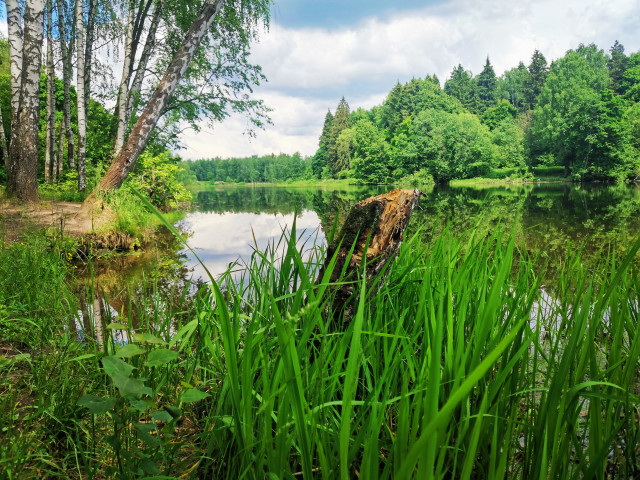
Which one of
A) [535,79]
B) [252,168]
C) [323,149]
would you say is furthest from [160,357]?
[252,168]

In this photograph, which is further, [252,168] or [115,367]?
[252,168]

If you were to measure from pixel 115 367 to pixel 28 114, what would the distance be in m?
7.82

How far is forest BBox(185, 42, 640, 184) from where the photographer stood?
1447 inches

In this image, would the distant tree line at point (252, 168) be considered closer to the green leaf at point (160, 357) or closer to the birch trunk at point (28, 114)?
the birch trunk at point (28, 114)

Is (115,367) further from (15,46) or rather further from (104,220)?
(15,46)

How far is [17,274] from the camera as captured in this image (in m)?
3.00

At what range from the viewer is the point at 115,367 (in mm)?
846

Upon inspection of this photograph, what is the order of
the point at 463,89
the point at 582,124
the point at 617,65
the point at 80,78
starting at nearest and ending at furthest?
the point at 80,78, the point at 582,124, the point at 617,65, the point at 463,89

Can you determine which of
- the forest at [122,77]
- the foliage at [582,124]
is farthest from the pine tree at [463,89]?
the forest at [122,77]

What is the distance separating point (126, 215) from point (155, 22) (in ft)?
23.4

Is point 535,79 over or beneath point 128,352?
over

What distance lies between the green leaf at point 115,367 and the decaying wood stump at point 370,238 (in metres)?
0.92

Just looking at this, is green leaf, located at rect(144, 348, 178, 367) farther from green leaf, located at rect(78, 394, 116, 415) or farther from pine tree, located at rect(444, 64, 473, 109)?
pine tree, located at rect(444, 64, 473, 109)

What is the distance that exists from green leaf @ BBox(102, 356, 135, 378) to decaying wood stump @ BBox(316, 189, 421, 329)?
0.92 metres
